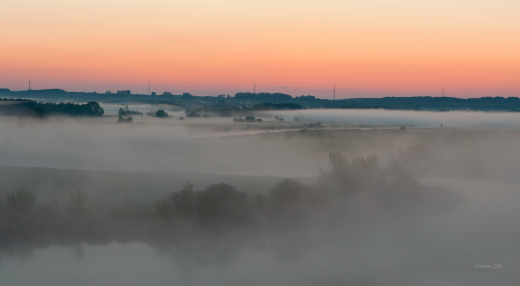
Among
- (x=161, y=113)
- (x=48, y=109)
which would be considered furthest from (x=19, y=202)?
(x=161, y=113)

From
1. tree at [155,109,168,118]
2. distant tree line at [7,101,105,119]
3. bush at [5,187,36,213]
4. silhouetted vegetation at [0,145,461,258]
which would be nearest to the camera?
silhouetted vegetation at [0,145,461,258]

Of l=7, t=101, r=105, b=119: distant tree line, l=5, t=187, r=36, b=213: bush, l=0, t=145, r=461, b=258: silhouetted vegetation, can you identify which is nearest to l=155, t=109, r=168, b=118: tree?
l=7, t=101, r=105, b=119: distant tree line

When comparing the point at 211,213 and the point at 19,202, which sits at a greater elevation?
the point at 19,202

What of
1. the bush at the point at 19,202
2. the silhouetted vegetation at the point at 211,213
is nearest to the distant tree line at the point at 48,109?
the silhouetted vegetation at the point at 211,213

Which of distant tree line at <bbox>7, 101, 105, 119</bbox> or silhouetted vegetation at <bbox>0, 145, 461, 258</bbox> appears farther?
distant tree line at <bbox>7, 101, 105, 119</bbox>

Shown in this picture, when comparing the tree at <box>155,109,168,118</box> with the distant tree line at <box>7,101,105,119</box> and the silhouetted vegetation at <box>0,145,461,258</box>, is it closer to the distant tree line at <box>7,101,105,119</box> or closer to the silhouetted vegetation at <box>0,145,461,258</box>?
the distant tree line at <box>7,101,105,119</box>

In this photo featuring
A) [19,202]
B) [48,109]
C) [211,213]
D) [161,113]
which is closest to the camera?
[19,202]

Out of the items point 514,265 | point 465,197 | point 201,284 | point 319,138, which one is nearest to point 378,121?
point 319,138

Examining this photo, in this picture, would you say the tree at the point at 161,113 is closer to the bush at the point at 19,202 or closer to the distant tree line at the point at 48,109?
the distant tree line at the point at 48,109

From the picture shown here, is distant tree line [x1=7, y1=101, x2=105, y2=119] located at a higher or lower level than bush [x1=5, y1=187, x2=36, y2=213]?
higher

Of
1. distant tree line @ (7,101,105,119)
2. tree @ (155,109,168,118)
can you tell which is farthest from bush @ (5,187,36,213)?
tree @ (155,109,168,118)

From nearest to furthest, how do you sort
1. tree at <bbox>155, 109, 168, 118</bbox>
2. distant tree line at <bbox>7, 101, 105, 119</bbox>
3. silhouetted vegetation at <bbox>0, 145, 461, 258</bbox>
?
silhouetted vegetation at <bbox>0, 145, 461, 258</bbox>
distant tree line at <bbox>7, 101, 105, 119</bbox>
tree at <bbox>155, 109, 168, 118</bbox>

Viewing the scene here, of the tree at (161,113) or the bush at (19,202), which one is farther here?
the tree at (161,113)

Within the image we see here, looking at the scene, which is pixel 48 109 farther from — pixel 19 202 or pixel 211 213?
pixel 211 213
